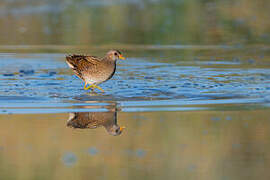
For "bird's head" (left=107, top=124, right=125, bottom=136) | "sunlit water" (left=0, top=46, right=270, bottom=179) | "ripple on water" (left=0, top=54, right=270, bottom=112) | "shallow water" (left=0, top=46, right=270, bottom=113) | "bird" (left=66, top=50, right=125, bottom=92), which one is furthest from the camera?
"bird" (left=66, top=50, right=125, bottom=92)

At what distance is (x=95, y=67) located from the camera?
10336mm

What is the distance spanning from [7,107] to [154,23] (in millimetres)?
13045

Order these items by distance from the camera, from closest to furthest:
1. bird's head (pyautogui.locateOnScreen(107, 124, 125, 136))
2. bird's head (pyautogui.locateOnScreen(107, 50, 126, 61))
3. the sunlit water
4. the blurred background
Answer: the sunlit water < bird's head (pyautogui.locateOnScreen(107, 124, 125, 136)) < bird's head (pyautogui.locateOnScreen(107, 50, 126, 61)) < the blurred background

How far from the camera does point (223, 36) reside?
1825 centimetres

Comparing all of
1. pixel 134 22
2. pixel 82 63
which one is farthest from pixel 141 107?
pixel 134 22

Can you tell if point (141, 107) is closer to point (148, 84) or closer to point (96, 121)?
point (96, 121)

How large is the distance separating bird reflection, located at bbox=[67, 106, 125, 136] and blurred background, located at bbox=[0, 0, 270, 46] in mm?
8732

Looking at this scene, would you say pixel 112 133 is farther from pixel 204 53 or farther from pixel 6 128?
pixel 204 53

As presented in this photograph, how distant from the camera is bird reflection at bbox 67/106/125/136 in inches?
304

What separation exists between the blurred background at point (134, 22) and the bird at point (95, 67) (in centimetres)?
642

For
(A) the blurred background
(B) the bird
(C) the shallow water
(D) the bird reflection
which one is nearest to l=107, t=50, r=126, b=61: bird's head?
(B) the bird

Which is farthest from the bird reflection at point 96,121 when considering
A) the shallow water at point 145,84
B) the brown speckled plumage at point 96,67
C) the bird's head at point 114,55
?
the bird's head at point 114,55

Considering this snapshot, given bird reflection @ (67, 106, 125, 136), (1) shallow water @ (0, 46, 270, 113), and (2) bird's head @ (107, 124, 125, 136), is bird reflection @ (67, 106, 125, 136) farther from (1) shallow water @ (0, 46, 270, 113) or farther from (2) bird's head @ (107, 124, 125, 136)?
(1) shallow water @ (0, 46, 270, 113)

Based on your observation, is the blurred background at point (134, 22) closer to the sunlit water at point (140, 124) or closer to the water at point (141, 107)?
the water at point (141, 107)
